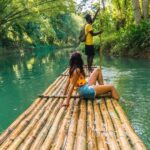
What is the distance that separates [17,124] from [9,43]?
153 ft

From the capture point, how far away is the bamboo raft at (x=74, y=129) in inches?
167

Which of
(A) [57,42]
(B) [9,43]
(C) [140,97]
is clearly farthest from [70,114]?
(A) [57,42]

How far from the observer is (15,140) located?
14.9 ft

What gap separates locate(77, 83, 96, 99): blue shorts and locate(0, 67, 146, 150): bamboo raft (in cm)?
12

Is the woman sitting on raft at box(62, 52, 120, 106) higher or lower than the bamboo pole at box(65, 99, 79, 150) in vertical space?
higher

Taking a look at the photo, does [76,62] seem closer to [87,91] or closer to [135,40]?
[87,91]

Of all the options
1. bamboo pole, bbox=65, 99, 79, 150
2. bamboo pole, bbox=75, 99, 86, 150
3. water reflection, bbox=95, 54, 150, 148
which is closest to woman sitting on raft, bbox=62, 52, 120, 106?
bamboo pole, bbox=75, 99, 86, 150

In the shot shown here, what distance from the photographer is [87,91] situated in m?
6.70

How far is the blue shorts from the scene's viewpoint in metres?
6.66

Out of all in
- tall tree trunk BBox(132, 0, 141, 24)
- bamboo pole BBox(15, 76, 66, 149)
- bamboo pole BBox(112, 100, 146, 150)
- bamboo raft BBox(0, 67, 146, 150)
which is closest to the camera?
bamboo pole BBox(112, 100, 146, 150)

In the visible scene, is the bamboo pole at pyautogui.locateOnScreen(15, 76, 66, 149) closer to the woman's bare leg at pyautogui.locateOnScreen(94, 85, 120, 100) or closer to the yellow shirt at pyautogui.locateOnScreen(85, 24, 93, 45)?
the woman's bare leg at pyautogui.locateOnScreen(94, 85, 120, 100)

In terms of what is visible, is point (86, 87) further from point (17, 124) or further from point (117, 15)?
point (117, 15)

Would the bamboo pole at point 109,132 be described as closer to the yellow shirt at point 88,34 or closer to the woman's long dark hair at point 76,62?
the woman's long dark hair at point 76,62

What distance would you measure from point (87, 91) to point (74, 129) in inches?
75.0
